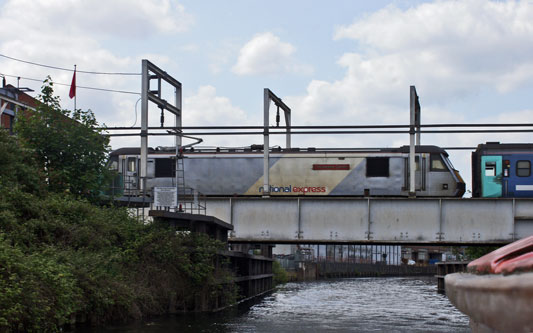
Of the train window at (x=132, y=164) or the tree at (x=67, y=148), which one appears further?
the train window at (x=132, y=164)

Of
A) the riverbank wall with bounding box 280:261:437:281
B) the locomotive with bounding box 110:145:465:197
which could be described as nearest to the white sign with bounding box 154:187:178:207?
the locomotive with bounding box 110:145:465:197

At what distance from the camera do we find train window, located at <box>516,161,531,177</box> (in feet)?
104

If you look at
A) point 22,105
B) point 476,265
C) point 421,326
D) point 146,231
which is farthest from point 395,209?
point 476,265

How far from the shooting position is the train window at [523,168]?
31.7 meters

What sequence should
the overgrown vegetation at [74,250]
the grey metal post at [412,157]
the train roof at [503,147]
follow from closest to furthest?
the overgrown vegetation at [74,250], the grey metal post at [412,157], the train roof at [503,147]

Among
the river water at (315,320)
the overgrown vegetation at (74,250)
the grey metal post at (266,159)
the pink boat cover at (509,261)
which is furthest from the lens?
the grey metal post at (266,159)

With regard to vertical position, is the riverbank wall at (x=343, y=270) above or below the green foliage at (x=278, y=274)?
below

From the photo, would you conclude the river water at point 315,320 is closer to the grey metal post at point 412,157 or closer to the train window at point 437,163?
the grey metal post at point 412,157

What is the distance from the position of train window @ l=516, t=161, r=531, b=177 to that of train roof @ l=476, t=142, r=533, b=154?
577 mm

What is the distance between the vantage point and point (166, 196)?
28938mm

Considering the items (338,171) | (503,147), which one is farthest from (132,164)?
(503,147)

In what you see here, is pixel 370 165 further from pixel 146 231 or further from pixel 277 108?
pixel 146 231

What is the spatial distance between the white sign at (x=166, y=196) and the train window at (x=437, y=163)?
42.2 ft

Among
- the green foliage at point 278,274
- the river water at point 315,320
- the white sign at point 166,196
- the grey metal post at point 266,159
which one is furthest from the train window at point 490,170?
the green foliage at point 278,274
